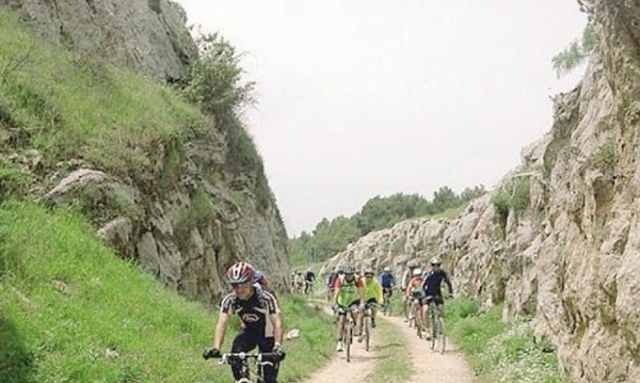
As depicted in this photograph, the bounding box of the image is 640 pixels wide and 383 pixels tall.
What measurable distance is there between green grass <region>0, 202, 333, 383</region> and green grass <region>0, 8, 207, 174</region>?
2346 millimetres

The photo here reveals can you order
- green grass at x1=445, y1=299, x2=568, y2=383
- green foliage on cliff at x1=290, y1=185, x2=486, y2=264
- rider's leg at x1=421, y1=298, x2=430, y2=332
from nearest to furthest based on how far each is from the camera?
green grass at x1=445, y1=299, x2=568, y2=383
rider's leg at x1=421, y1=298, x2=430, y2=332
green foliage on cliff at x1=290, y1=185, x2=486, y2=264

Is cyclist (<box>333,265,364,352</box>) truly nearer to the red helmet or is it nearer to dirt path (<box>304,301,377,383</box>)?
dirt path (<box>304,301,377,383</box>)

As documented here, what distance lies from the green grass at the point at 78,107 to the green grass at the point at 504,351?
886 cm

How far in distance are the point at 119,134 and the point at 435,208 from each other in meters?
87.6

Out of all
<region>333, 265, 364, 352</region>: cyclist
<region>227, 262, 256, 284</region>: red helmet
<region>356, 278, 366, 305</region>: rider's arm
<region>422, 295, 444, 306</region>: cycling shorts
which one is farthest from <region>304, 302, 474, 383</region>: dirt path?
<region>227, 262, 256, 284</region>: red helmet

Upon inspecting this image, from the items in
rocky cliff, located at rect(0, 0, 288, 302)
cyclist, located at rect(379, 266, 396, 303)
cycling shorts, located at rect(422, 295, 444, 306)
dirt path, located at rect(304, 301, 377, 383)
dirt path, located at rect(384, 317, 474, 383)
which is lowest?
dirt path, located at rect(304, 301, 377, 383)

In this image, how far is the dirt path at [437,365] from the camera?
45.3 feet

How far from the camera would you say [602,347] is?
9039 mm

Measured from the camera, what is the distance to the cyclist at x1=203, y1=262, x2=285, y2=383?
8617 mm

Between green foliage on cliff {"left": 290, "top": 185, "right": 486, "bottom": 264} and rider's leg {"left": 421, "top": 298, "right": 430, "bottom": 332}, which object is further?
green foliage on cliff {"left": 290, "top": 185, "right": 486, "bottom": 264}

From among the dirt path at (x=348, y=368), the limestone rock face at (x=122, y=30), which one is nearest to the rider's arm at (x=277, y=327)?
the dirt path at (x=348, y=368)

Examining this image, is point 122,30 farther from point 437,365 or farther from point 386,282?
point 437,365

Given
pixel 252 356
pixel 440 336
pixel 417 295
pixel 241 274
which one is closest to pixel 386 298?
pixel 417 295

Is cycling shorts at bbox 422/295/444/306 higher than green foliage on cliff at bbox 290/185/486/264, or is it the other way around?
green foliage on cliff at bbox 290/185/486/264
